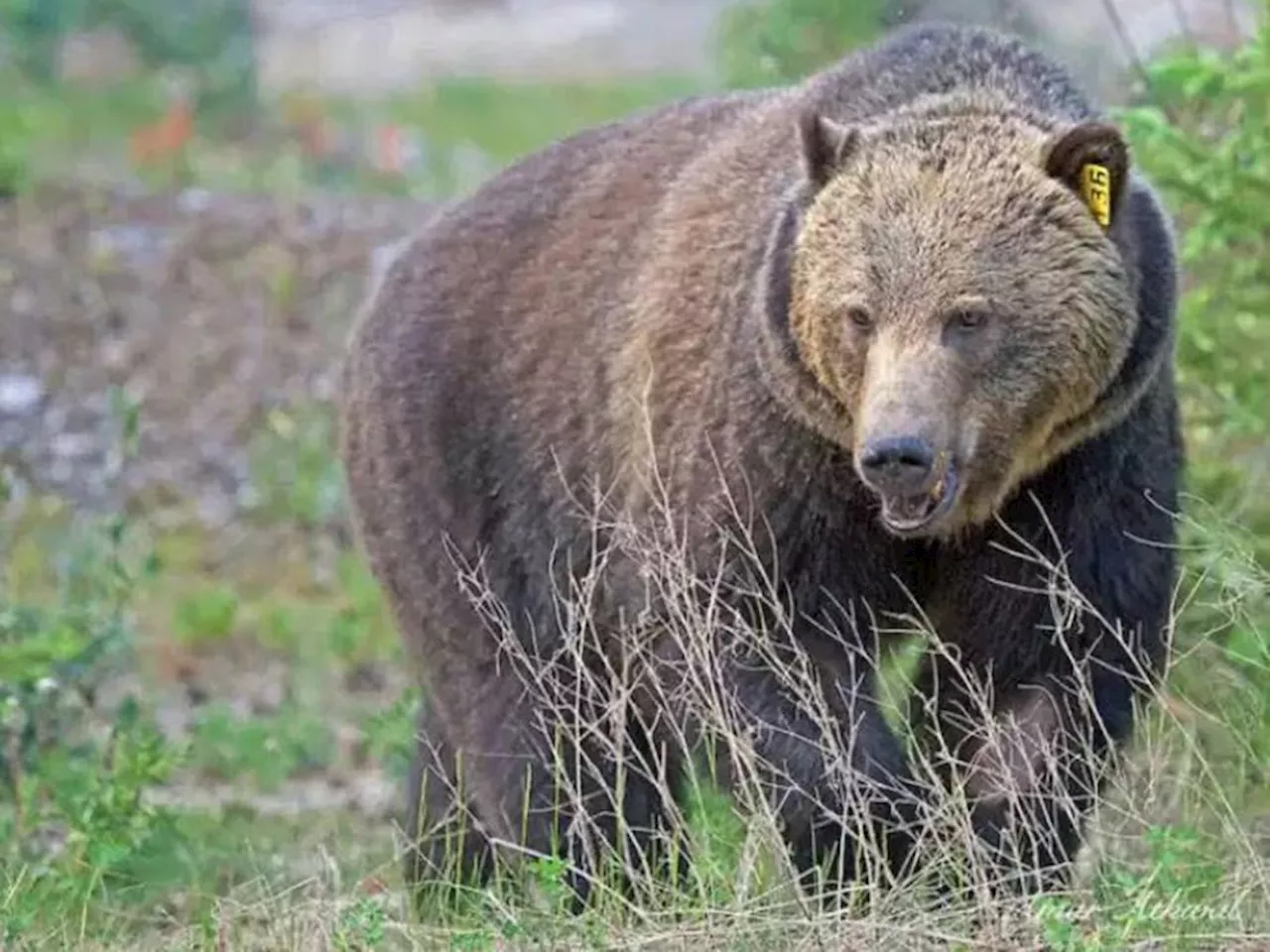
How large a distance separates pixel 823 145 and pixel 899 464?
2.72ft

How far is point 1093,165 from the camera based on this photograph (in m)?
5.79

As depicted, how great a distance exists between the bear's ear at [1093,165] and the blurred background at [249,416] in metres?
0.82

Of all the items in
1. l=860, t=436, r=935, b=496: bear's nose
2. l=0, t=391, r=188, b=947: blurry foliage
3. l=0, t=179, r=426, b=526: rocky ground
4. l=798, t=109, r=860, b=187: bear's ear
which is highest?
l=798, t=109, r=860, b=187: bear's ear

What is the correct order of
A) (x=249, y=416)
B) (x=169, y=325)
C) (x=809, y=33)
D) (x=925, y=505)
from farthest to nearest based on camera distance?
1. (x=169, y=325)
2. (x=249, y=416)
3. (x=809, y=33)
4. (x=925, y=505)

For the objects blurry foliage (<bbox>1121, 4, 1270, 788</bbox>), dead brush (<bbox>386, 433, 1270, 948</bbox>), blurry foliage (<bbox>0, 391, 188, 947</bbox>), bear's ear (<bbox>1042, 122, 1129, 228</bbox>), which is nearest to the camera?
dead brush (<bbox>386, 433, 1270, 948</bbox>)

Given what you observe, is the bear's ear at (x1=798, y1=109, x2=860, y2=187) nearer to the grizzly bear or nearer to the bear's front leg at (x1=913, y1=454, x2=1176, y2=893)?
the grizzly bear

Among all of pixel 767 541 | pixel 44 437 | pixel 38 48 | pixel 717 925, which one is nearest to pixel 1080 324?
pixel 767 541

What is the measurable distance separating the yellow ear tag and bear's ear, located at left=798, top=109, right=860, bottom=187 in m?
0.48

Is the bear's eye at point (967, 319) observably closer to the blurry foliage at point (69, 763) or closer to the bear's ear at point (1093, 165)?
the bear's ear at point (1093, 165)

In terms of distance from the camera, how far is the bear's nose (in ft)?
17.8

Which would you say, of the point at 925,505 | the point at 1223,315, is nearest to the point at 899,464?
the point at 925,505

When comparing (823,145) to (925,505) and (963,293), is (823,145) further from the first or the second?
(925,505)

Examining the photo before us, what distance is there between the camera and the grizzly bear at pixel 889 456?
18.7 ft

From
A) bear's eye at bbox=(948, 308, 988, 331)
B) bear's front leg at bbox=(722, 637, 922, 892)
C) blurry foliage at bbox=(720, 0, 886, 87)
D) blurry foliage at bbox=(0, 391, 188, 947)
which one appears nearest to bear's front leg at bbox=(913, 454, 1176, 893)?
bear's front leg at bbox=(722, 637, 922, 892)
